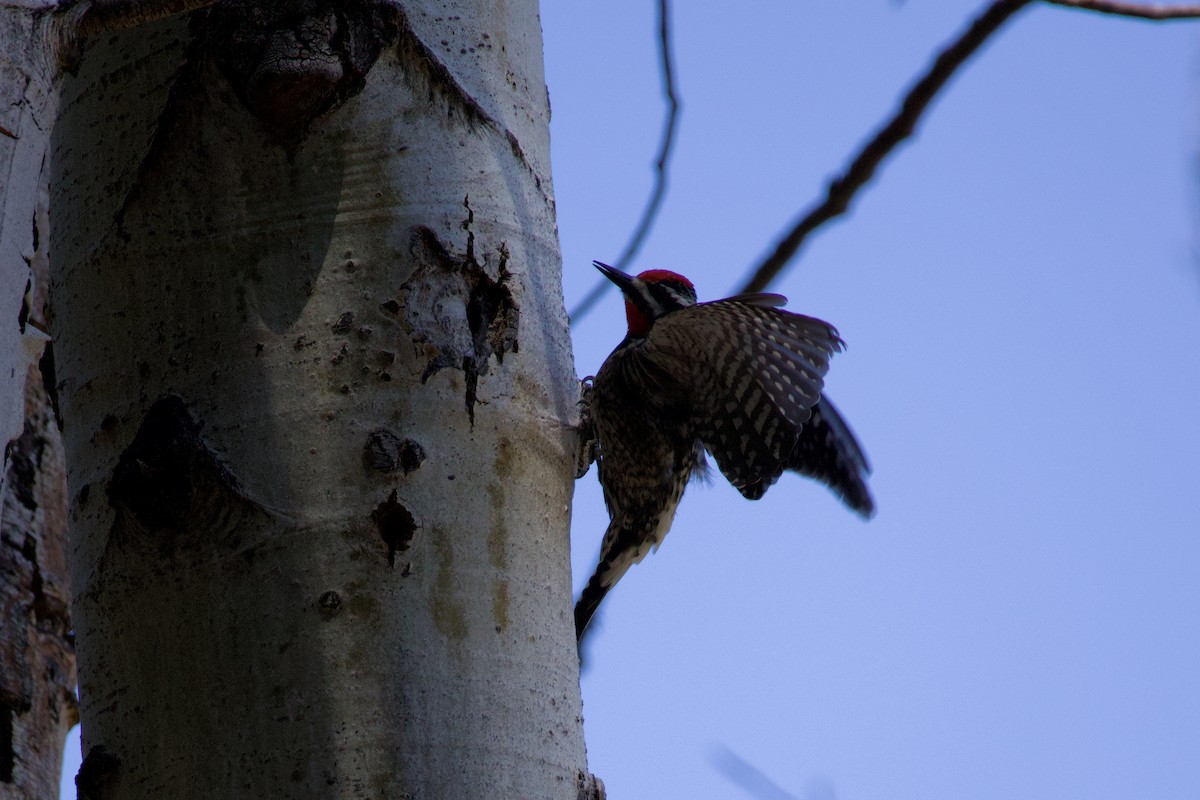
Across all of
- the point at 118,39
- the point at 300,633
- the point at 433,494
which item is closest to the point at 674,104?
the point at 118,39

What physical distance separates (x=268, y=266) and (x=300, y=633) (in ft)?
1.45

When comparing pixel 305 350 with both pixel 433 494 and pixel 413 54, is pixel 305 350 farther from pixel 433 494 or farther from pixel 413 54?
pixel 413 54

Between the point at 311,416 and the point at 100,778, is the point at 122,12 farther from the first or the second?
the point at 100,778

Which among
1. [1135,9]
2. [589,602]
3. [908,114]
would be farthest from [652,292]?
[1135,9]

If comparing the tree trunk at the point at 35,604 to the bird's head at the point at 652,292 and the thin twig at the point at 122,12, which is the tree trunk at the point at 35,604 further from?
the bird's head at the point at 652,292

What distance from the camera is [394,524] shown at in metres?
1.46

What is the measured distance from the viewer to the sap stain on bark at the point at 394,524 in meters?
1.45

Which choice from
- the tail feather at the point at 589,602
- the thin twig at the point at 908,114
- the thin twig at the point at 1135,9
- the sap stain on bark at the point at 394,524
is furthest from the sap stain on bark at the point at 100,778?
the tail feather at the point at 589,602

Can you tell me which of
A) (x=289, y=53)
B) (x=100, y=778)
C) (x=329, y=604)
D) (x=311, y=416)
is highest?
(x=289, y=53)

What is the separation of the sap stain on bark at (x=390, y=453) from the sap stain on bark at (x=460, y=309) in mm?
102

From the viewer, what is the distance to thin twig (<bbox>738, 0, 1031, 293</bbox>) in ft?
8.07

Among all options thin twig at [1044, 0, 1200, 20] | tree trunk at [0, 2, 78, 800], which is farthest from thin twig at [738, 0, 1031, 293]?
tree trunk at [0, 2, 78, 800]

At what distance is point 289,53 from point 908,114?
4.13 feet

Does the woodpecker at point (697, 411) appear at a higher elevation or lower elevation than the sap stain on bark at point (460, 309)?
higher
